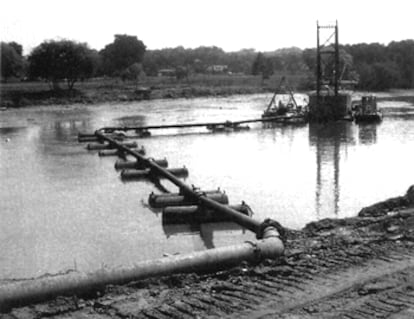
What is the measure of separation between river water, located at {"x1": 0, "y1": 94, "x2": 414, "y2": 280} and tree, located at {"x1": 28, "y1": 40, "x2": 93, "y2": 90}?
28999mm

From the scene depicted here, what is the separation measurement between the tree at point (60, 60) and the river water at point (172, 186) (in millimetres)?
28999

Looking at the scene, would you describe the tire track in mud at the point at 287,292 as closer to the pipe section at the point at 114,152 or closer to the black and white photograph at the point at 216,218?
the black and white photograph at the point at 216,218

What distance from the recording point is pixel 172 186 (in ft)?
59.9

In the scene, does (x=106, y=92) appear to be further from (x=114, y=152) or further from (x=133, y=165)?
(x=133, y=165)

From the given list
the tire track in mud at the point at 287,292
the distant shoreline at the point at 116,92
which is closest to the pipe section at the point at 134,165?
the tire track in mud at the point at 287,292

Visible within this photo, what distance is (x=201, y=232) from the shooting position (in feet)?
41.7

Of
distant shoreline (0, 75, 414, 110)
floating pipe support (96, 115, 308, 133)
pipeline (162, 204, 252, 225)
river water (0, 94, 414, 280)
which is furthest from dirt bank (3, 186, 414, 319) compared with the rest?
distant shoreline (0, 75, 414, 110)

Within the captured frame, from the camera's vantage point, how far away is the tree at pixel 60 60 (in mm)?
62750

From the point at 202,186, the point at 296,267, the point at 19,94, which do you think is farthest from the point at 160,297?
the point at 19,94

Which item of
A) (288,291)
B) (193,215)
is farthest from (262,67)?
(288,291)

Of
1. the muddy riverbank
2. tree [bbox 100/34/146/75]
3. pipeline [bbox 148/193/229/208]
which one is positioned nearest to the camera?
pipeline [bbox 148/193/229/208]

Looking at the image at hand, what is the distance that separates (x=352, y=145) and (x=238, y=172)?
929 centimetres

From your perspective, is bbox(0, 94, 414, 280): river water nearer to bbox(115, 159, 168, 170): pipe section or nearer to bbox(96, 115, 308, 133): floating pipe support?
bbox(115, 159, 168, 170): pipe section

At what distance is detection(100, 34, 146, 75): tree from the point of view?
95.1 meters
